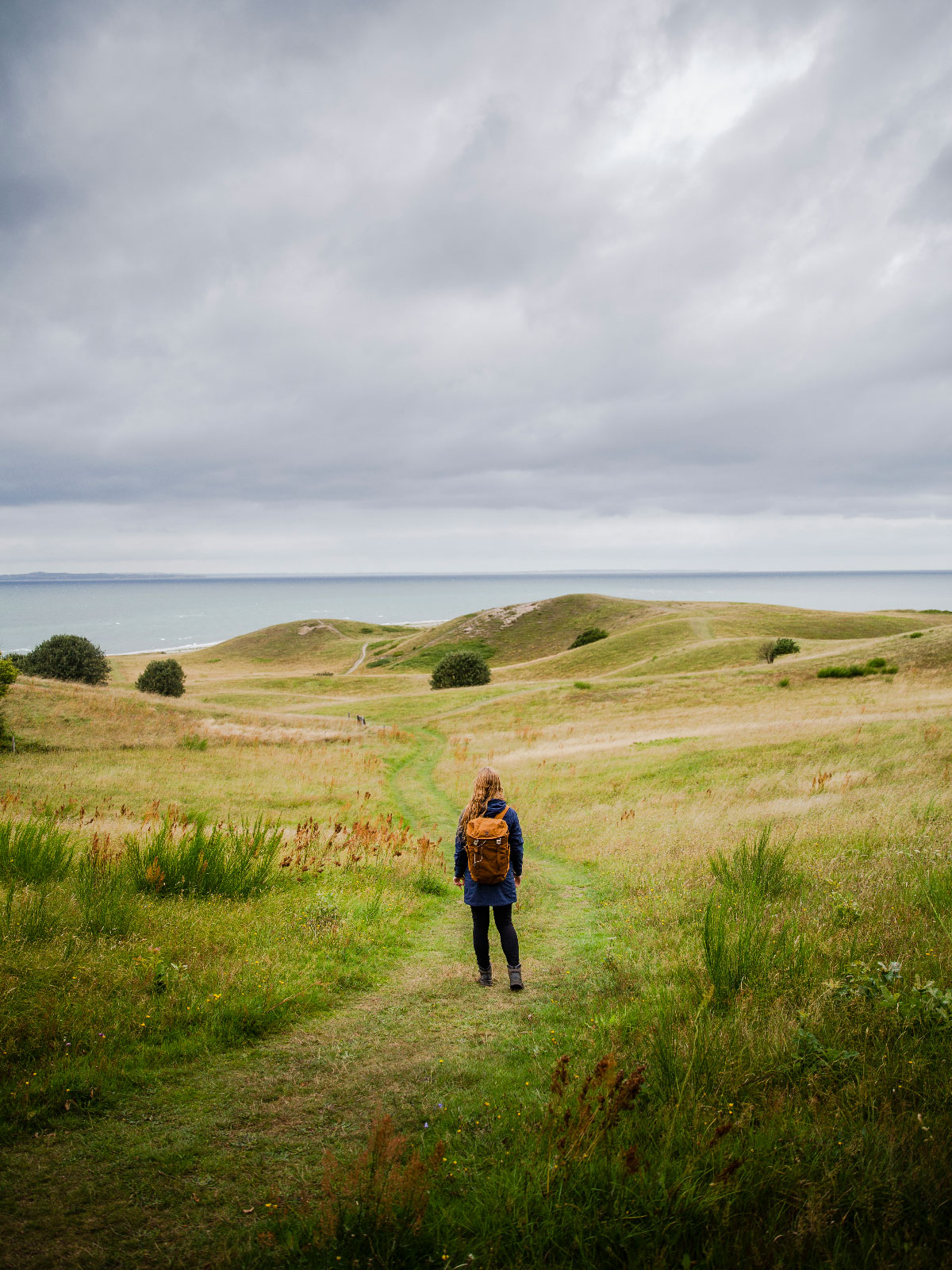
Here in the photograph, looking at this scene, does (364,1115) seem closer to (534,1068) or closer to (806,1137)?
(534,1068)

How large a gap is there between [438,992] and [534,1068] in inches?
89.2

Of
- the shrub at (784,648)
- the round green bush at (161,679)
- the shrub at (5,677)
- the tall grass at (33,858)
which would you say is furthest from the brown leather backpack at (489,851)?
the round green bush at (161,679)

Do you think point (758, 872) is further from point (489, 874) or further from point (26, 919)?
point (26, 919)

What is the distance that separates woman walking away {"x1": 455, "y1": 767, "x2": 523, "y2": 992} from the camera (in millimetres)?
7309

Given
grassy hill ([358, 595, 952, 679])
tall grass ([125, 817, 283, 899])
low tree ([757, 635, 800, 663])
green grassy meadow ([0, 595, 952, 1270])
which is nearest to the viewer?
green grassy meadow ([0, 595, 952, 1270])

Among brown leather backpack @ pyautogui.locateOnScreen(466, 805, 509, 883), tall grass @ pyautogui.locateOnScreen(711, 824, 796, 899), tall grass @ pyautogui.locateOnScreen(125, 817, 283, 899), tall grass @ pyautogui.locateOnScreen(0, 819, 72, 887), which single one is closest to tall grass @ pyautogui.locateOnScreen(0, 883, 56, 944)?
tall grass @ pyautogui.locateOnScreen(0, 819, 72, 887)

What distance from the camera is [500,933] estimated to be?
24.3 feet

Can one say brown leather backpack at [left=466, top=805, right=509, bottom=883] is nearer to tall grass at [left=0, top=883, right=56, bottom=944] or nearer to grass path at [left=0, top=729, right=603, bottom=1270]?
grass path at [left=0, top=729, right=603, bottom=1270]

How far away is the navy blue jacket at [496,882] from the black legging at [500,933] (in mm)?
107

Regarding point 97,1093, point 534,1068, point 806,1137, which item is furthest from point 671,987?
point 97,1093

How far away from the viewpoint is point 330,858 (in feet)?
37.7

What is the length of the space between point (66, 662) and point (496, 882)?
207ft

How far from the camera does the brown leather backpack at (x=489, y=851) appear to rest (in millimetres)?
7398

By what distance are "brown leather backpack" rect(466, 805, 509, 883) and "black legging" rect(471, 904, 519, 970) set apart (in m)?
0.40
